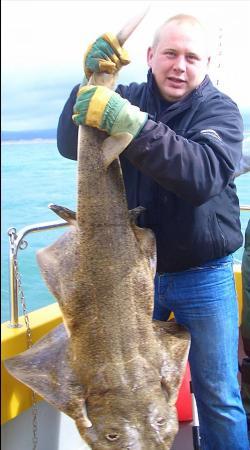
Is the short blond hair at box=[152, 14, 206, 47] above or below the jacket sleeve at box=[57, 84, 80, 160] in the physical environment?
above

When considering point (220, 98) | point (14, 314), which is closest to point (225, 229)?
point (220, 98)

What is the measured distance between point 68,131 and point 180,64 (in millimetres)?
701

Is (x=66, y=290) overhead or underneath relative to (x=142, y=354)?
overhead

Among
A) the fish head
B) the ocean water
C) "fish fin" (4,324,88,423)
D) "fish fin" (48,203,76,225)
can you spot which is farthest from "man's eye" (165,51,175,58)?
the ocean water

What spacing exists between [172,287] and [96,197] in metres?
0.76

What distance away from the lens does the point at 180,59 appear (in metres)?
2.75

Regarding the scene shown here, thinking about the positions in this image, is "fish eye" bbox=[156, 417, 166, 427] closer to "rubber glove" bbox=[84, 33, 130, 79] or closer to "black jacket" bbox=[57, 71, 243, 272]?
"black jacket" bbox=[57, 71, 243, 272]

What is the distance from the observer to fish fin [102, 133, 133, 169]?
2.29 m

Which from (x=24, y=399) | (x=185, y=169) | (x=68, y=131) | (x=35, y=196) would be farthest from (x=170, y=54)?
(x=35, y=196)

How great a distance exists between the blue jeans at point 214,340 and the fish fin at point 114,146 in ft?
2.65

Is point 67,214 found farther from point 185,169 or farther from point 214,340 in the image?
point 214,340

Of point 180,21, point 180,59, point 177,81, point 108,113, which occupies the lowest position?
point 108,113

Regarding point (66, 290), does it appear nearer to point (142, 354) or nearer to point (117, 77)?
point (142, 354)

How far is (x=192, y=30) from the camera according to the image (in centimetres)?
279
